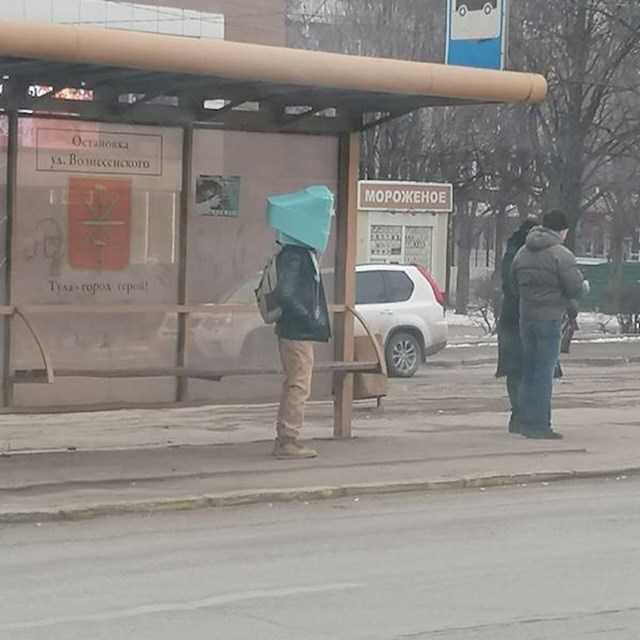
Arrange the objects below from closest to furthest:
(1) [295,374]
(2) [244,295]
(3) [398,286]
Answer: (1) [295,374], (2) [244,295], (3) [398,286]

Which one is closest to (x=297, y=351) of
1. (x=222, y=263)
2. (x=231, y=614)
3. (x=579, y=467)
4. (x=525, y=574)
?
(x=222, y=263)

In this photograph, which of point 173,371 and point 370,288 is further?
point 370,288

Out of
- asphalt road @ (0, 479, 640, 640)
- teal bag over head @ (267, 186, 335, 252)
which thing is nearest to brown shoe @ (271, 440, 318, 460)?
asphalt road @ (0, 479, 640, 640)

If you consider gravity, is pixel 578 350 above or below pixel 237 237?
below

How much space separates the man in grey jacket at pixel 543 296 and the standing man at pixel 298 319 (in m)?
2.29

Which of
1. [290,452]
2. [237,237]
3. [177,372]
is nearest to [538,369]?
[290,452]

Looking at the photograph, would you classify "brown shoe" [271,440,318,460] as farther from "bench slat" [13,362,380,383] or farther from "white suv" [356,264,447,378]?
"white suv" [356,264,447,378]

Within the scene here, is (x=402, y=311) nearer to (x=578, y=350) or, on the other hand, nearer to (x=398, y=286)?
(x=398, y=286)

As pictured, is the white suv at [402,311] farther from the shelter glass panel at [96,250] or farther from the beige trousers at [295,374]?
the beige trousers at [295,374]

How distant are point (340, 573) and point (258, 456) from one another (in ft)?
13.4

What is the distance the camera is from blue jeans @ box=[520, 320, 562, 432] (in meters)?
13.5

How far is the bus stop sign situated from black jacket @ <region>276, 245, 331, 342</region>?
1124cm

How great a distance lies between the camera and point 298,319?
11.8m

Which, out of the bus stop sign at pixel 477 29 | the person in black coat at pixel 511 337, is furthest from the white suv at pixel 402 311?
the person in black coat at pixel 511 337
